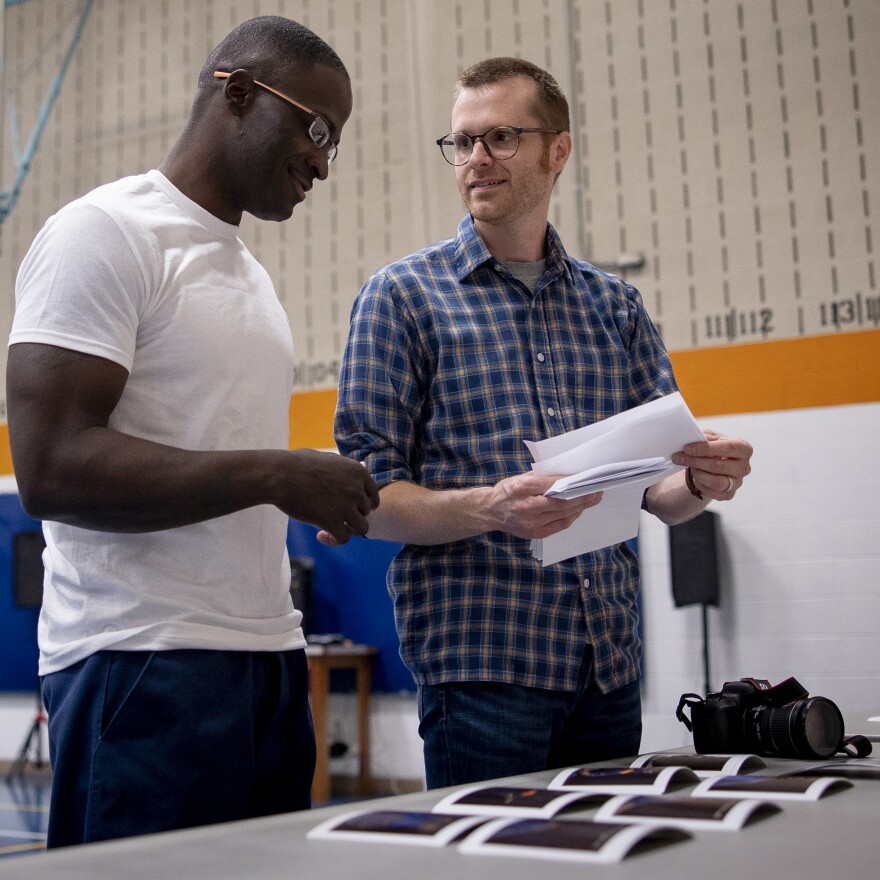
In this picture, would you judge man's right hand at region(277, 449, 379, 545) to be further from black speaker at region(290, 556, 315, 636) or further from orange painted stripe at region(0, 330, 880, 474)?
black speaker at region(290, 556, 315, 636)

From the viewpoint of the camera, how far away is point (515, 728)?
160 centimetres

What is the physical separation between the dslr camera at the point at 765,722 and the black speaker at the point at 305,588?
4.86 m

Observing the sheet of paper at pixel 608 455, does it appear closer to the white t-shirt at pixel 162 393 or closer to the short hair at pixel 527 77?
Result: the white t-shirt at pixel 162 393

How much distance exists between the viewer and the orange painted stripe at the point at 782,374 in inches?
209

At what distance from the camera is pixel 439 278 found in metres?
1.86

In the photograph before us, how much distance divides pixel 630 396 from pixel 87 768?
1128 millimetres

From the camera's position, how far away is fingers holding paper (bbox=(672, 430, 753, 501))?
1663 millimetres

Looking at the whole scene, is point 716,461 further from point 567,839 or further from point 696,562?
point 696,562

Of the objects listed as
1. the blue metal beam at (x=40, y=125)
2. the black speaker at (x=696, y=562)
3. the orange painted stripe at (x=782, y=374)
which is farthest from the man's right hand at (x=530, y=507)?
the blue metal beam at (x=40, y=125)

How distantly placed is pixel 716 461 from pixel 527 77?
0.77 m

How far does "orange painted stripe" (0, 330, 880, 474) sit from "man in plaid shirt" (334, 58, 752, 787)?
3.65 m

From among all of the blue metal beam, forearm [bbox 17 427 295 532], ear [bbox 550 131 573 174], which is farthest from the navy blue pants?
the blue metal beam

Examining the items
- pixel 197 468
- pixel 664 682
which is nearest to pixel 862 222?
pixel 664 682

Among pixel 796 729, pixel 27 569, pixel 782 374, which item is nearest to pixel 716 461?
pixel 796 729
